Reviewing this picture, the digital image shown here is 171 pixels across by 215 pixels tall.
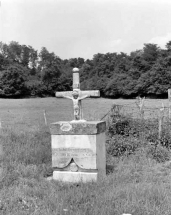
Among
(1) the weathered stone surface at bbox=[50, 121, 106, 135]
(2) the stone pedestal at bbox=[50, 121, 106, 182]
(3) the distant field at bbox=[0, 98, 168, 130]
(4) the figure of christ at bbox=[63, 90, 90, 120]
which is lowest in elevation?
Answer: (3) the distant field at bbox=[0, 98, 168, 130]

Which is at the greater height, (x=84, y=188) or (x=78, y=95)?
(x=78, y=95)

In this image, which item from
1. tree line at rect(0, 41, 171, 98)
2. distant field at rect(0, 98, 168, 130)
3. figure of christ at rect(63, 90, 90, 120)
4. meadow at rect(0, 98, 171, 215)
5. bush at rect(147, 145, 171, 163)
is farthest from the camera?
tree line at rect(0, 41, 171, 98)

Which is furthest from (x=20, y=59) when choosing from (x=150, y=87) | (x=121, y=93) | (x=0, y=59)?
(x=150, y=87)

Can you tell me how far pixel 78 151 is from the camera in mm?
6273

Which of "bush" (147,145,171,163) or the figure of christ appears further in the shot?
"bush" (147,145,171,163)

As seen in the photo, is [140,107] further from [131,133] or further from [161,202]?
[161,202]

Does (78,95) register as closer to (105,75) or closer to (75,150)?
(75,150)

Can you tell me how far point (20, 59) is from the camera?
81.9 m

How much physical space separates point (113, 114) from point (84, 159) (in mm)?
4135

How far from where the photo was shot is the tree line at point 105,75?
182ft

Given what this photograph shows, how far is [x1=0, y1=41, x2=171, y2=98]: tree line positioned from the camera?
55.5 metres

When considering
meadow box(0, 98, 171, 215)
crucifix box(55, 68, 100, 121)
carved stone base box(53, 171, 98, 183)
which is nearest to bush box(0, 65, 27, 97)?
meadow box(0, 98, 171, 215)

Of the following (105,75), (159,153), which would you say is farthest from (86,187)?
(105,75)

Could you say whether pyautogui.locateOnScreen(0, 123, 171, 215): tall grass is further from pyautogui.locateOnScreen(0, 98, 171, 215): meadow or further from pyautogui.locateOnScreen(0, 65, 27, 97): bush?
pyautogui.locateOnScreen(0, 65, 27, 97): bush
